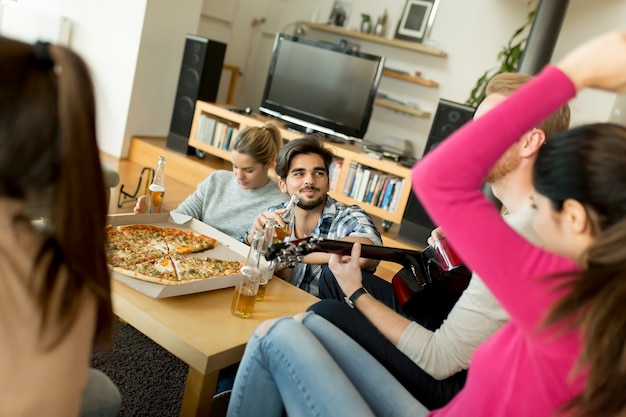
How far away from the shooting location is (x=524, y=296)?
78 cm

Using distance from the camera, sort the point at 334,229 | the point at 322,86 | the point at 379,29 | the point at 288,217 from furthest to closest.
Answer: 1. the point at 379,29
2. the point at 322,86
3. the point at 334,229
4. the point at 288,217

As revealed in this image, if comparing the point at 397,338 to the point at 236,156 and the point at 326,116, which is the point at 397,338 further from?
the point at 326,116

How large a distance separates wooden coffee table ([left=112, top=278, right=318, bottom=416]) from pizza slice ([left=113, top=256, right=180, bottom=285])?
0.13 feet

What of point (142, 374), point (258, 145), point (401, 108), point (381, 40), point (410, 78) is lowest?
point (142, 374)

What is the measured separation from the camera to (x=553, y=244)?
0.86 meters

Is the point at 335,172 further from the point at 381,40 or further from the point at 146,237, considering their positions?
the point at 146,237

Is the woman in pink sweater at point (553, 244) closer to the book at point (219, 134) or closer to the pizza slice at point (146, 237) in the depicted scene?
the pizza slice at point (146, 237)

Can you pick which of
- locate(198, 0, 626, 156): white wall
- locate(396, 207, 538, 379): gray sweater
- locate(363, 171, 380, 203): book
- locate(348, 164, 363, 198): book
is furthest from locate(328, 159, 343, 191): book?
locate(396, 207, 538, 379): gray sweater

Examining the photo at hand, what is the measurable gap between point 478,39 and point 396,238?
1.89 m

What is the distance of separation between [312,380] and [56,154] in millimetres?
665

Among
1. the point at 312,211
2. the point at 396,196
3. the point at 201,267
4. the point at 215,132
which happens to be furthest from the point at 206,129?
the point at 201,267

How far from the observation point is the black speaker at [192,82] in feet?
15.1

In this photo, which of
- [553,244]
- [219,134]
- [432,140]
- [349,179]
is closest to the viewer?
[553,244]

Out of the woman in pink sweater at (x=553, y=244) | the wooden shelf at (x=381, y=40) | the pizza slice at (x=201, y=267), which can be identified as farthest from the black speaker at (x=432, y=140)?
the woman in pink sweater at (x=553, y=244)
